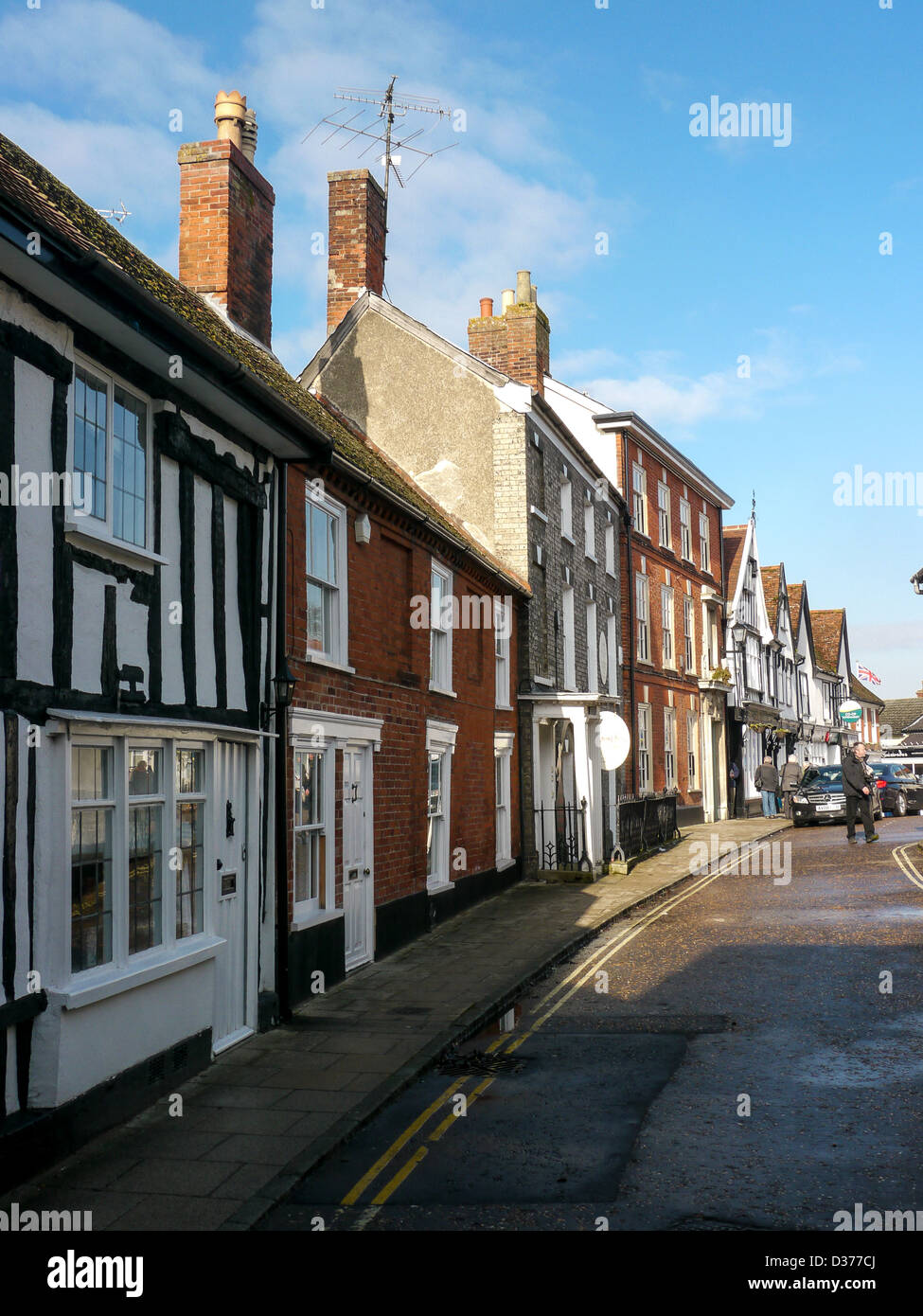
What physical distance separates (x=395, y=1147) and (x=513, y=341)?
67.9 feet

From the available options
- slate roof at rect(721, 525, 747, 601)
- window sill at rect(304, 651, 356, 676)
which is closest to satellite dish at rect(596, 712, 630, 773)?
window sill at rect(304, 651, 356, 676)

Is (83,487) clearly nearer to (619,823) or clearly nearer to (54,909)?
(54,909)

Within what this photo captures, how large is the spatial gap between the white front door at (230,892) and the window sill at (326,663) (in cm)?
171

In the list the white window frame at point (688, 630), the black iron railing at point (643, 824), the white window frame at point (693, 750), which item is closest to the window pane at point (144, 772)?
the black iron railing at point (643, 824)

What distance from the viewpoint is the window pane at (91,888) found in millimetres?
7227

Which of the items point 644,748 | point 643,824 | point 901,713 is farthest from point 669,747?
point 901,713

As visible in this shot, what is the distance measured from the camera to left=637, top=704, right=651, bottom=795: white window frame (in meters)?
31.1

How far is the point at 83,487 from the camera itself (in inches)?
297

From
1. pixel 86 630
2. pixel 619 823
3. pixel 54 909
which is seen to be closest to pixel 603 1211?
pixel 54 909

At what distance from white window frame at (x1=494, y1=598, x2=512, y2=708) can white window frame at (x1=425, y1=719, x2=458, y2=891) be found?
312cm

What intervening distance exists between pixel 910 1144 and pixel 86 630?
233 inches

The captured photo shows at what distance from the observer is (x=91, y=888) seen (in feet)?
24.3

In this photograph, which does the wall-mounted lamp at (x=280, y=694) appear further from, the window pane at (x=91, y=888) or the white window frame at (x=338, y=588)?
the window pane at (x=91, y=888)
